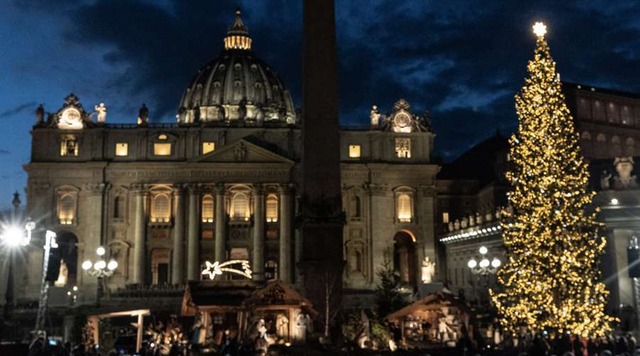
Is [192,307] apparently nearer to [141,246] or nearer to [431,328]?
[431,328]

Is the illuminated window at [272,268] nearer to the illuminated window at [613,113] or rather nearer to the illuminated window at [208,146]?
the illuminated window at [208,146]

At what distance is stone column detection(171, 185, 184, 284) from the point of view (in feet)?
229

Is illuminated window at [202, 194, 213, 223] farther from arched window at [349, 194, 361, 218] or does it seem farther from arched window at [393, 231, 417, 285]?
arched window at [393, 231, 417, 285]

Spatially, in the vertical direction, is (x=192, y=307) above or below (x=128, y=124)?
below

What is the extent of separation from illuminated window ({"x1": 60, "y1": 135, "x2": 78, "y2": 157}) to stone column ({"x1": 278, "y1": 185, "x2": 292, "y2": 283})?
1971 cm

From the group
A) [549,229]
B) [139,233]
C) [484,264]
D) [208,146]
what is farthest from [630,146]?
[139,233]

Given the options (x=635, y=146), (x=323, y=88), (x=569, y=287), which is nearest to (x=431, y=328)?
(x=569, y=287)

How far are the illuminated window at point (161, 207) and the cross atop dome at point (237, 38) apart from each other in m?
36.2

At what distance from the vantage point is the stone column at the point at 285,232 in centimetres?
7100

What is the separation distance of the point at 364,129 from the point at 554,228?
50.7m

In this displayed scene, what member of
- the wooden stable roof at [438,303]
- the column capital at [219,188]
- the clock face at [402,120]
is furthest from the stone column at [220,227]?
the wooden stable roof at [438,303]

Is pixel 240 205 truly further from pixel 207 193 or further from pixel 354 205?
pixel 354 205

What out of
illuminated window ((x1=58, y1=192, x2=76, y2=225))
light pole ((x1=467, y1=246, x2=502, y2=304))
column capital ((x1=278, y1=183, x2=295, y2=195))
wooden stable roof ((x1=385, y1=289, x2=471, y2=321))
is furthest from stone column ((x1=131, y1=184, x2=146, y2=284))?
wooden stable roof ((x1=385, y1=289, x2=471, y2=321))

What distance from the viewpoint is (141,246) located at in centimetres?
6975
